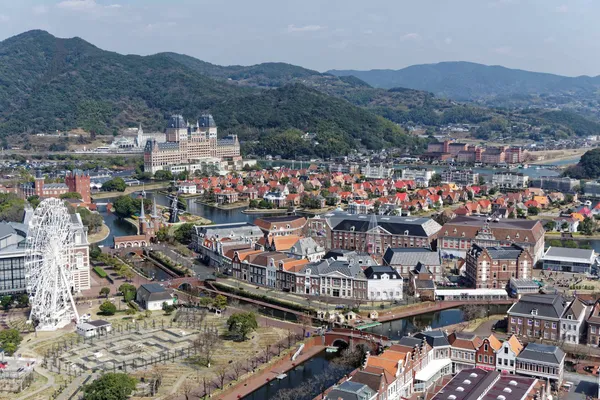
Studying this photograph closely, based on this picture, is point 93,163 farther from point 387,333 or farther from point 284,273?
point 387,333

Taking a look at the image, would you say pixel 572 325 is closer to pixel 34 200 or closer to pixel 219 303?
pixel 219 303

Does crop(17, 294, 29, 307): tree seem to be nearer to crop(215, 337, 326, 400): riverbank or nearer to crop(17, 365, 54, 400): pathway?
crop(17, 365, 54, 400): pathway

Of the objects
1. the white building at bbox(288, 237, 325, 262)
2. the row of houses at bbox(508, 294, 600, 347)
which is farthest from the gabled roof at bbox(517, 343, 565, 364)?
the white building at bbox(288, 237, 325, 262)

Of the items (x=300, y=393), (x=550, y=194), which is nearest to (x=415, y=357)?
(x=300, y=393)

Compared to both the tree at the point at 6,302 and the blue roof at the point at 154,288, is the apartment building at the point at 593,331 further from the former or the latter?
the tree at the point at 6,302

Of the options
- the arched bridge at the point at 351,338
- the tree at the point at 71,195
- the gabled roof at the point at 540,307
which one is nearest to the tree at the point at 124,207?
the tree at the point at 71,195

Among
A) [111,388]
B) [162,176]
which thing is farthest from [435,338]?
[162,176]
